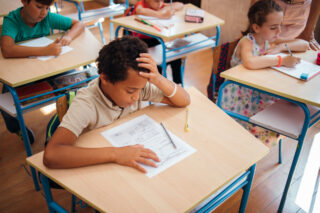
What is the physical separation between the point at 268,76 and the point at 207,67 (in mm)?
1977

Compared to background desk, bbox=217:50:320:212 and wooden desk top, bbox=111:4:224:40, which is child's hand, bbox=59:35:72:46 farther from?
background desk, bbox=217:50:320:212

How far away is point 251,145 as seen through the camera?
1138 mm

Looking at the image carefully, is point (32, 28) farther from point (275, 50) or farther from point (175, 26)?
point (275, 50)

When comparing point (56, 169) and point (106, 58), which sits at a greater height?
point (106, 58)

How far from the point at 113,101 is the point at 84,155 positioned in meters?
0.34

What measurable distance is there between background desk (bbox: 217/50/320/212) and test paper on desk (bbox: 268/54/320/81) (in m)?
0.03

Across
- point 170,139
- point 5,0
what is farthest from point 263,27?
point 5,0

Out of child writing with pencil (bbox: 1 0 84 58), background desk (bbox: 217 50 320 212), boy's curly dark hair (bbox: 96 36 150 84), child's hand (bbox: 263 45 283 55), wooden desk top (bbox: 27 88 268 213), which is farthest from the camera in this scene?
child's hand (bbox: 263 45 283 55)

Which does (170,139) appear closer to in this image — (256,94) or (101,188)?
(101,188)

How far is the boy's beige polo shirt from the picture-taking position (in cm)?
109

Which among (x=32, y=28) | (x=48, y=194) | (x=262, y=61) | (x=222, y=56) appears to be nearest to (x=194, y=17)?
(x=222, y=56)

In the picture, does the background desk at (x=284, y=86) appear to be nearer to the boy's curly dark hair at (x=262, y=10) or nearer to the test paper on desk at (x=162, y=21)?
the boy's curly dark hair at (x=262, y=10)

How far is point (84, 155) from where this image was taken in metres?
1.00

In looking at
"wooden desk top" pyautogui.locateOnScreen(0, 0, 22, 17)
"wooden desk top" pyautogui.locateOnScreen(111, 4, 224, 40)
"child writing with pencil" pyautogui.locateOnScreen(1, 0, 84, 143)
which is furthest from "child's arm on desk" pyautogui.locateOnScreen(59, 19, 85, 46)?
"wooden desk top" pyautogui.locateOnScreen(0, 0, 22, 17)
